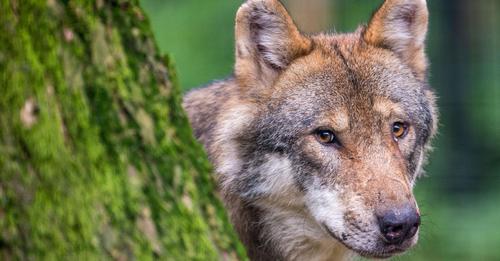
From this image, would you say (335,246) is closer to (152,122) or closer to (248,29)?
(248,29)

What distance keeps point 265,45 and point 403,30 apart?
0.84 meters

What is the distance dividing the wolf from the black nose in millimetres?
134

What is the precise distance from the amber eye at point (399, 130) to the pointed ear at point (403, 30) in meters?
0.50

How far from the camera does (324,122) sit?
4703 mm

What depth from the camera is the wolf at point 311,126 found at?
4.59m

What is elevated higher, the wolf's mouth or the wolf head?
the wolf head

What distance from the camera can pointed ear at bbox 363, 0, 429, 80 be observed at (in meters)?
5.14

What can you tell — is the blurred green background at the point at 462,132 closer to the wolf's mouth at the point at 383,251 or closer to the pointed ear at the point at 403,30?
the pointed ear at the point at 403,30

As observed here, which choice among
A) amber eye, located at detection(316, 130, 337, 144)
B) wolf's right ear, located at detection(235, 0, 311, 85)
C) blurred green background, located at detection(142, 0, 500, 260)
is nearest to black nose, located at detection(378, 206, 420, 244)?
amber eye, located at detection(316, 130, 337, 144)

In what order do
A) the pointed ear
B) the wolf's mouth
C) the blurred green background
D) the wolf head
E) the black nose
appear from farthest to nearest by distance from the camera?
the blurred green background, the pointed ear, the wolf head, the wolf's mouth, the black nose

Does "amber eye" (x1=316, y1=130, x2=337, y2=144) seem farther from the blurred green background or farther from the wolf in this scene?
the blurred green background

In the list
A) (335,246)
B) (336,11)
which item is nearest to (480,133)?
(336,11)

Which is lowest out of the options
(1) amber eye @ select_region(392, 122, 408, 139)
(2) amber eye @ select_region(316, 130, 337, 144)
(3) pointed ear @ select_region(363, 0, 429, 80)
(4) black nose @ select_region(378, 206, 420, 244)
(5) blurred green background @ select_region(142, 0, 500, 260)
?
(5) blurred green background @ select_region(142, 0, 500, 260)

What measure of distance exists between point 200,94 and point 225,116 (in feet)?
1.27
